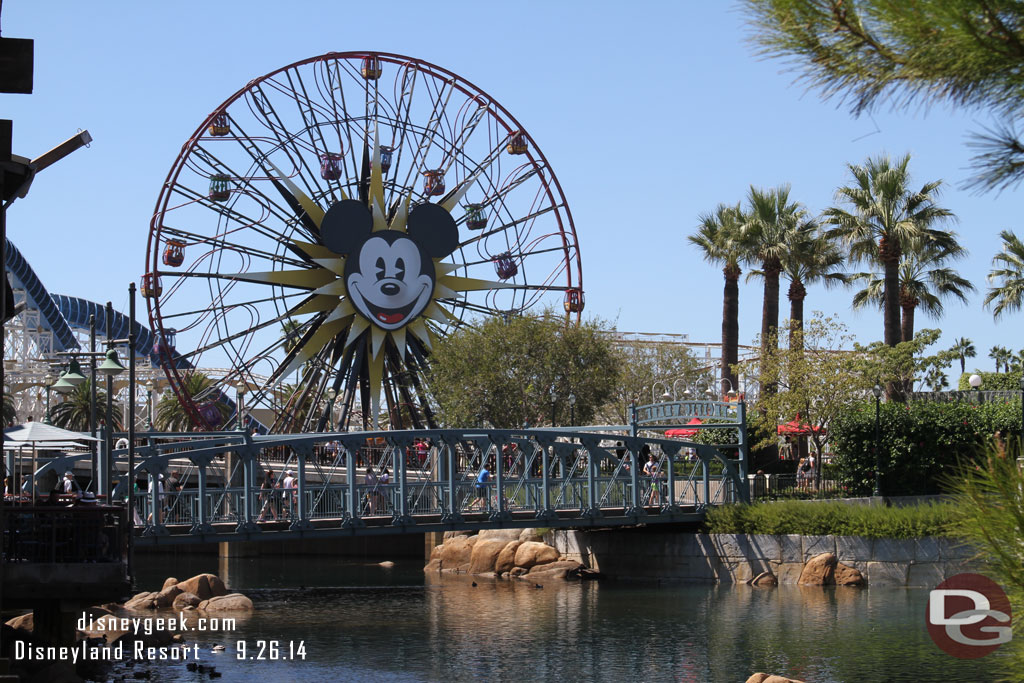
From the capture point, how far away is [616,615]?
3222 centimetres

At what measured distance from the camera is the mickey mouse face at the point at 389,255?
47469 millimetres

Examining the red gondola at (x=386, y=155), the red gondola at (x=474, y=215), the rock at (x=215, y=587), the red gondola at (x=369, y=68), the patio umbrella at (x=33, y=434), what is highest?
the red gondola at (x=369, y=68)

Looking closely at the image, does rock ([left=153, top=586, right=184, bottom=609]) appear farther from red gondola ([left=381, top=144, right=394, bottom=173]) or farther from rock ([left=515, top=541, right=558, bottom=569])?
red gondola ([left=381, top=144, right=394, bottom=173])

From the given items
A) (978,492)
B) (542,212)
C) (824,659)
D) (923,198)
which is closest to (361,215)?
(542,212)

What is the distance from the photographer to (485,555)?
142 ft

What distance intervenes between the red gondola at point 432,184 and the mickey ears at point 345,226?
3125mm

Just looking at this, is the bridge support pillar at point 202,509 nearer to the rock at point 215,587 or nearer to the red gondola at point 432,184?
the rock at point 215,587

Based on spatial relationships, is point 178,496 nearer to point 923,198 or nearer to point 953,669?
point 953,669

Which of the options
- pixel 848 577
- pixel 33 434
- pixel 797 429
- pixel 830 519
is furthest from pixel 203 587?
pixel 797 429

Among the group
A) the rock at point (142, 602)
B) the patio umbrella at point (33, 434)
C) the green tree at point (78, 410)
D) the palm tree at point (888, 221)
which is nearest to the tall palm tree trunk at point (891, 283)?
the palm tree at point (888, 221)

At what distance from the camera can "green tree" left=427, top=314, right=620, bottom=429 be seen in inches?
1927

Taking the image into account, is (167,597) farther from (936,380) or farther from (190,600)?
(936,380)

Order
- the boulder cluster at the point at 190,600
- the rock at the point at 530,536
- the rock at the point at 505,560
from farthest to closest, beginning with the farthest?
the rock at the point at 530,536, the rock at the point at 505,560, the boulder cluster at the point at 190,600

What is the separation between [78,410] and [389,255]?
3518cm
